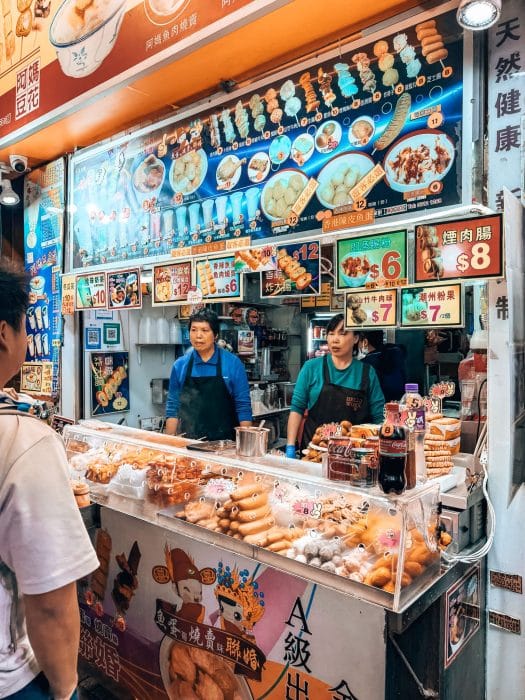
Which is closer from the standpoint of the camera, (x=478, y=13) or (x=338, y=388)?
(x=478, y=13)

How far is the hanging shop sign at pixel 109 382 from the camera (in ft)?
16.0

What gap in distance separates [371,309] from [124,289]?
2.07 meters

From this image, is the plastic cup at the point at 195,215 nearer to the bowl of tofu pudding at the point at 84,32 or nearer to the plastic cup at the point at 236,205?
the plastic cup at the point at 236,205

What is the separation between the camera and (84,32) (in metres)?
3.61

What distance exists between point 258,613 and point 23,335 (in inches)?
62.8

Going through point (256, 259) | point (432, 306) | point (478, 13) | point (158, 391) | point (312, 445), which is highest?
point (478, 13)

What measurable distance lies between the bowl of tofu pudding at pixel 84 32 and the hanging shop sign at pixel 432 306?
2631mm

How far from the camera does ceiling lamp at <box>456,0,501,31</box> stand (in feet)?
6.75

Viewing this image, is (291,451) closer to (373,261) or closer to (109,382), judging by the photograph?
(373,261)

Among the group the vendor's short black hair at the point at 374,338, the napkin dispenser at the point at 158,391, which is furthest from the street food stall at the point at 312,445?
the napkin dispenser at the point at 158,391

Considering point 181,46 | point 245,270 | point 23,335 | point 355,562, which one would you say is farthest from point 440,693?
point 181,46

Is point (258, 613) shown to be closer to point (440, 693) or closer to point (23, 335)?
point (440, 693)

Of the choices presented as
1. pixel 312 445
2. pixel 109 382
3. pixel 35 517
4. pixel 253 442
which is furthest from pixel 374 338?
pixel 35 517

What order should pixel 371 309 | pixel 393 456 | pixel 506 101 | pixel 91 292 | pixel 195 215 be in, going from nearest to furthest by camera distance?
pixel 393 456, pixel 506 101, pixel 371 309, pixel 195 215, pixel 91 292
